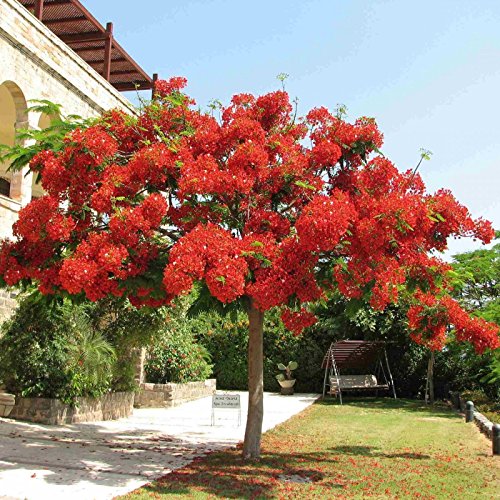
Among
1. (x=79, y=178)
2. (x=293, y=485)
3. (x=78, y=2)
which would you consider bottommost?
(x=293, y=485)

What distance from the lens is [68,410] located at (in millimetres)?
11266

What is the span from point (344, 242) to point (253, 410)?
106 inches

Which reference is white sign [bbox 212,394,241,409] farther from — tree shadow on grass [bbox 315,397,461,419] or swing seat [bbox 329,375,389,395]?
swing seat [bbox 329,375,389,395]

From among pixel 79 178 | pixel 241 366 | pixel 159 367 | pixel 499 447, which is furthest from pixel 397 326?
pixel 79 178

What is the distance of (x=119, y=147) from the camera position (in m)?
8.09

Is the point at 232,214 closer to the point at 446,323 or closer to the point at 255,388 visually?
the point at 255,388

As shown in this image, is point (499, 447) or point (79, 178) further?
point (499, 447)

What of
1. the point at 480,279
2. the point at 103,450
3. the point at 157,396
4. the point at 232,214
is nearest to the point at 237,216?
the point at 232,214

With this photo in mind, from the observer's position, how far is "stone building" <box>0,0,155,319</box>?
12359mm

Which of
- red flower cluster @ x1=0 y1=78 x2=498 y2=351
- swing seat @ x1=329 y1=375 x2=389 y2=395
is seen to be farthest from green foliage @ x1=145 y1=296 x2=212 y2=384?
red flower cluster @ x1=0 y1=78 x2=498 y2=351

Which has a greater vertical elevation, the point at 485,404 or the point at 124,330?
the point at 124,330

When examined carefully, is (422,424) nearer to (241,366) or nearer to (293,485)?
(293,485)

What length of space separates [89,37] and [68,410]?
11.0 metres

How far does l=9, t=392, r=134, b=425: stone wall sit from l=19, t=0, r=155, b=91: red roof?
27.0 feet
